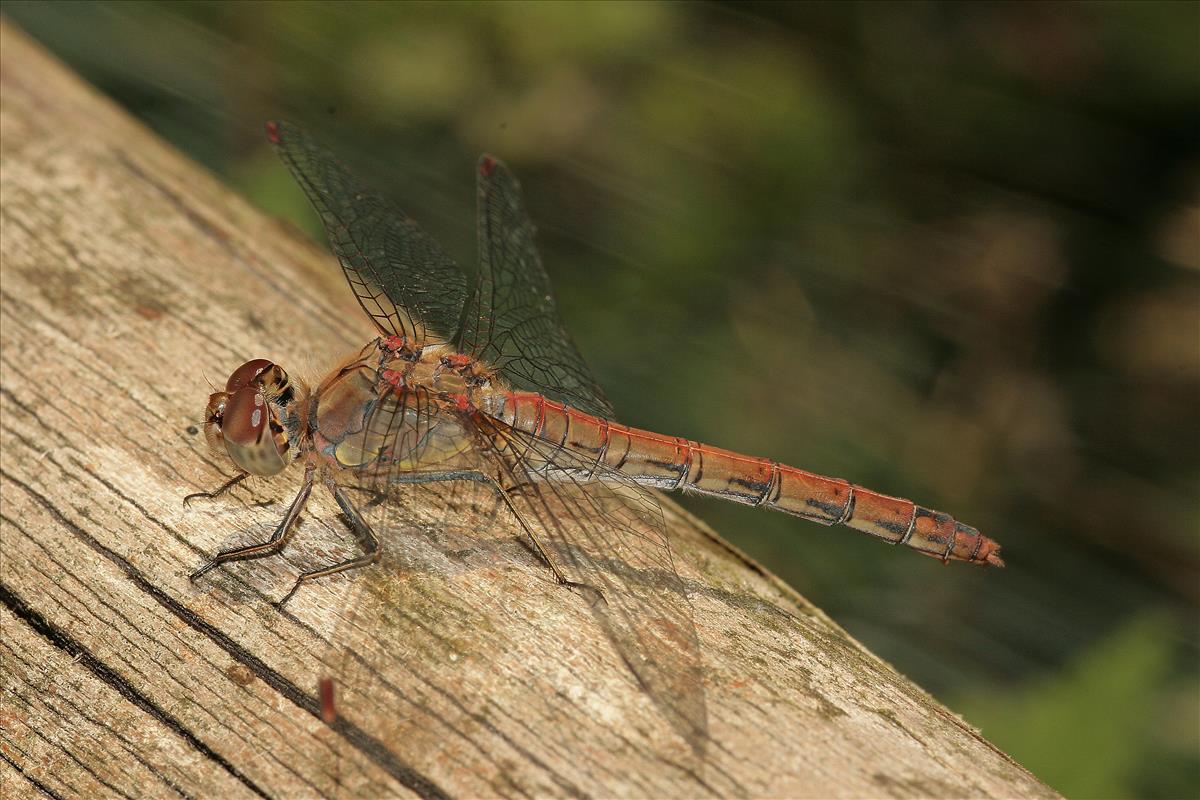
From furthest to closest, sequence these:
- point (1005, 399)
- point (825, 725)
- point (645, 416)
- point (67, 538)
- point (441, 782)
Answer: point (1005, 399) → point (645, 416) → point (67, 538) → point (825, 725) → point (441, 782)

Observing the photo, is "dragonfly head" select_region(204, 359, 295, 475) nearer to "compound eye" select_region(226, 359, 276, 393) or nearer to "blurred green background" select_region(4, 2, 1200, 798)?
"compound eye" select_region(226, 359, 276, 393)

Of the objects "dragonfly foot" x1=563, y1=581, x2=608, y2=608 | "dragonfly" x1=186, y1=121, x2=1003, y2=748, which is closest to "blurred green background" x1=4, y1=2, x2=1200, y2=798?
"dragonfly" x1=186, y1=121, x2=1003, y2=748

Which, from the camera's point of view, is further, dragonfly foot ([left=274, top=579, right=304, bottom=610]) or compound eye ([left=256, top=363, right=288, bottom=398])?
compound eye ([left=256, top=363, right=288, bottom=398])

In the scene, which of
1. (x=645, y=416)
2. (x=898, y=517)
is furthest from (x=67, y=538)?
(x=645, y=416)

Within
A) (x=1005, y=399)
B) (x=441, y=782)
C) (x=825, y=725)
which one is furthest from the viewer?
(x=1005, y=399)

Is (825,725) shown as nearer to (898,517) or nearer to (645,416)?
(898,517)

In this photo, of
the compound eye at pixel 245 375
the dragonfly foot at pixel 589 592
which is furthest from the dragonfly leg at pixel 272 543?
the dragonfly foot at pixel 589 592
